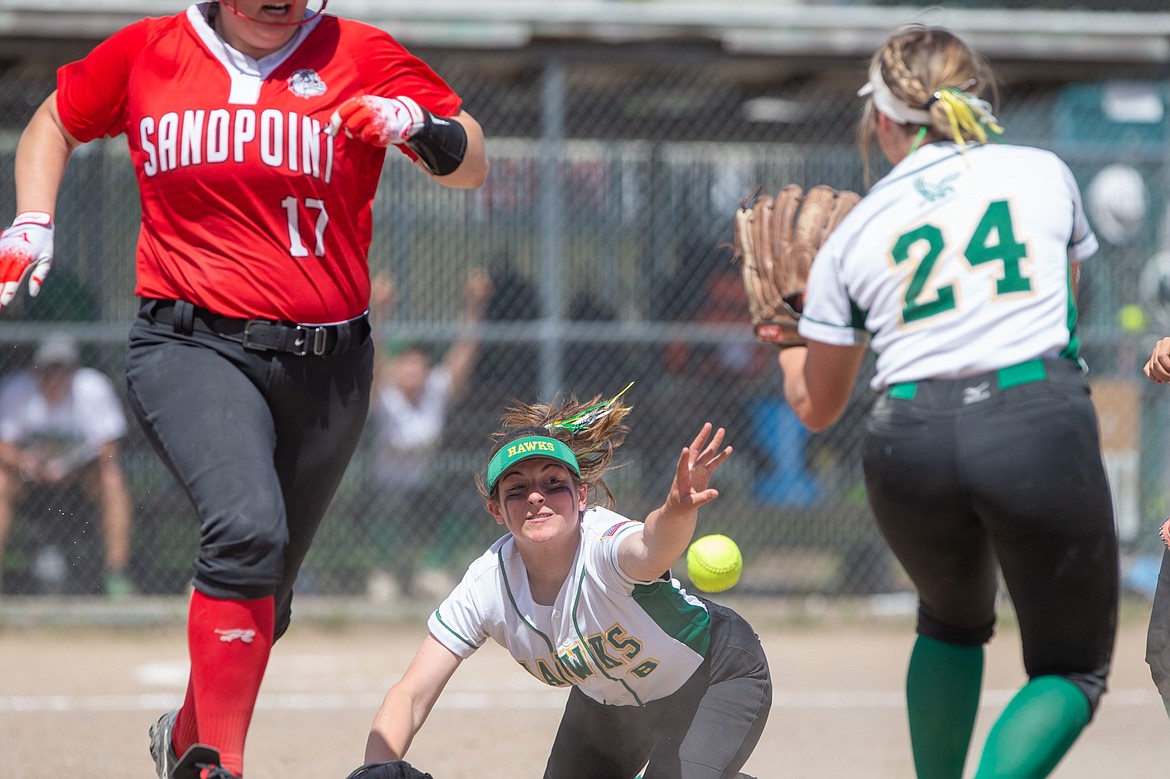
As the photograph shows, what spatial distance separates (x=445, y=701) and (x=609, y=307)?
3053mm

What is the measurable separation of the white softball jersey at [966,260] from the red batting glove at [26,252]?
1837 mm

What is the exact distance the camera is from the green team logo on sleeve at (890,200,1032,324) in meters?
2.88

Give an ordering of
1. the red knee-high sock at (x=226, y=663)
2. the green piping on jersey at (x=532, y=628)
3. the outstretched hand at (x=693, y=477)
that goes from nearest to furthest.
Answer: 1. the outstretched hand at (x=693, y=477)
2. the red knee-high sock at (x=226, y=663)
3. the green piping on jersey at (x=532, y=628)

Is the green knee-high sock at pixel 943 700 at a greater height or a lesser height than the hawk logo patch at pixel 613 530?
lesser

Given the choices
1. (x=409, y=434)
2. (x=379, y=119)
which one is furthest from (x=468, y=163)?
(x=409, y=434)

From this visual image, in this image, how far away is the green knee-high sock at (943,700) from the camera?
322 centimetres

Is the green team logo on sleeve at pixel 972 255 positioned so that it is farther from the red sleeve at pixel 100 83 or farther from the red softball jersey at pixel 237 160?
the red sleeve at pixel 100 83

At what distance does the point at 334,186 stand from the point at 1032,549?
1.78 meters

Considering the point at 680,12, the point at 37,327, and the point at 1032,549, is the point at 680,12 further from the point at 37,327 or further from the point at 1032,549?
the point at 1032,549

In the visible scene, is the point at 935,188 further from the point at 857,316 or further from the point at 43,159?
the point at 43,159

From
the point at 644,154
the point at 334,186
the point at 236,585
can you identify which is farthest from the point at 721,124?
the point at 236,585

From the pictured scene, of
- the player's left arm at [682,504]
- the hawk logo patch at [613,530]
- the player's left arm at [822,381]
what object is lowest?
the hawk logo patch at [613,530]

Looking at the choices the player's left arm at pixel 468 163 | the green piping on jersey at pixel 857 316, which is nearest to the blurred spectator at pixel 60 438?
the player's left arm at pixel 468 163

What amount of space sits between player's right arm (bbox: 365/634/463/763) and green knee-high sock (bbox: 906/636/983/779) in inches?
43.1
